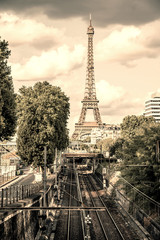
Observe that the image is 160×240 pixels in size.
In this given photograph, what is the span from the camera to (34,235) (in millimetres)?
29438

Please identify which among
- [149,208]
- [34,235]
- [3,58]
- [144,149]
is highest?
[3,58]

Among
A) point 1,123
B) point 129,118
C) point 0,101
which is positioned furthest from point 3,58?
point 129,118

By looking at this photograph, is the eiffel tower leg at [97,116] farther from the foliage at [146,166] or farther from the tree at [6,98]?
the tree at [6,98]

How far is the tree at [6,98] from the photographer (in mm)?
23703

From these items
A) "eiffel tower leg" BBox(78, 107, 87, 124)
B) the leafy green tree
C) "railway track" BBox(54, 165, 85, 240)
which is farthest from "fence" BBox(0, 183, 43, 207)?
"eiffel tower leg" BBox(78, 107, 87, 124)

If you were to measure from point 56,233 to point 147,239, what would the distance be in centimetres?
834

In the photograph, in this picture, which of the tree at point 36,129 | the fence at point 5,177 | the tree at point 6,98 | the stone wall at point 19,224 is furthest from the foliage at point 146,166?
the fence at point 5,177

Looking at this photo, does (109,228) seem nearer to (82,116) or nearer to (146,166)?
(146,166)

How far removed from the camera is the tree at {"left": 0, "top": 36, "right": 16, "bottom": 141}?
933 inches

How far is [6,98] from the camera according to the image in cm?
2381

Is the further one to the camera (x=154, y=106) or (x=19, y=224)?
(x=154, y=106)

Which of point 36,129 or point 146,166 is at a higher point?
point 36,129

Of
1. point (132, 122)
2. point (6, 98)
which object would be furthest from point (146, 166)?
point (132, 122)

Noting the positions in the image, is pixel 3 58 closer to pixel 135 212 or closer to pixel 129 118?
pixel 135 212
